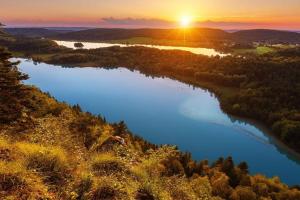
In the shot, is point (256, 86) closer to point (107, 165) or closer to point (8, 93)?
point (8, 93)

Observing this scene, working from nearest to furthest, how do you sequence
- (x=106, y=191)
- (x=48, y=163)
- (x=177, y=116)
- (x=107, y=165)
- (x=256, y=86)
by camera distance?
(x=106, y=191) < (x=48, y=163) < (x=107, y=165) < (x=177, y=116) < (x=256, y=86)

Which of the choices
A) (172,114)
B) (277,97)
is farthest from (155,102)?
(277,97)

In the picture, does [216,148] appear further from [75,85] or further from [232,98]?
[75,85]

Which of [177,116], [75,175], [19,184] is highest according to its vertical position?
[19,184]

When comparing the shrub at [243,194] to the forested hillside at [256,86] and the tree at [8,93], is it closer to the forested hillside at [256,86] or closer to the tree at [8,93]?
the tree at [8,93]

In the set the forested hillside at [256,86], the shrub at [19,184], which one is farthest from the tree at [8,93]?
the forested hillside at [256,86]

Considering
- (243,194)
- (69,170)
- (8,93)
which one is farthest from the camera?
(243,194)

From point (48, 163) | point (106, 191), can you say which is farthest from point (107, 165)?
point (48, 163)
